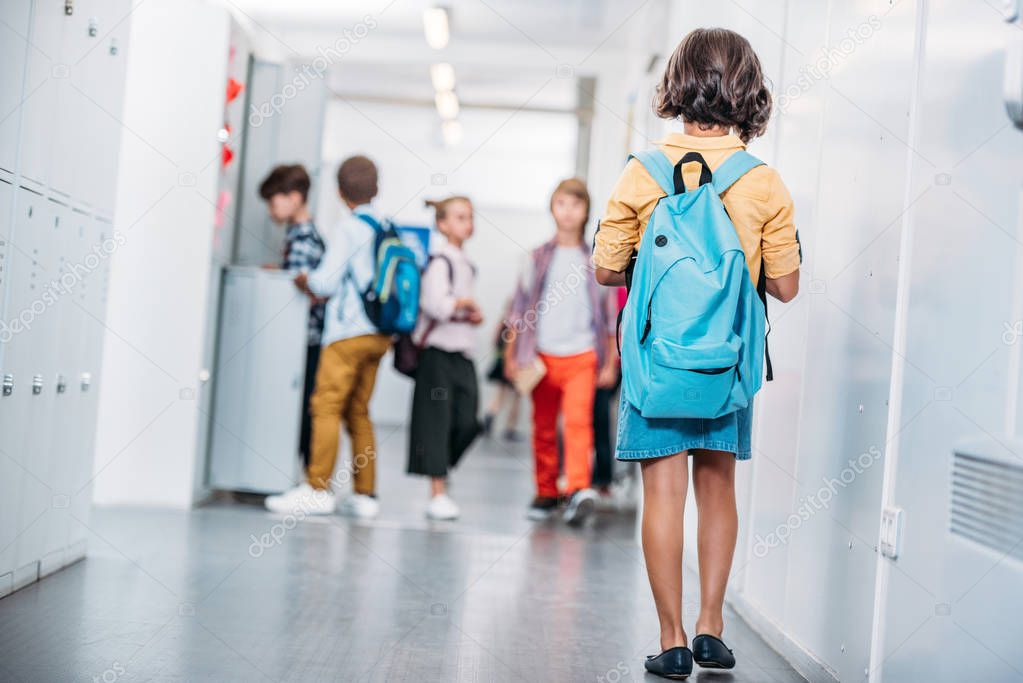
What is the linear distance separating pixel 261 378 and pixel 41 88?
2.22m

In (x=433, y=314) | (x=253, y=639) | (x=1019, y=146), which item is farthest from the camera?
(x=433, y=314)

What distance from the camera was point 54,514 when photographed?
2953mm

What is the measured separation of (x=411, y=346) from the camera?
4781mm

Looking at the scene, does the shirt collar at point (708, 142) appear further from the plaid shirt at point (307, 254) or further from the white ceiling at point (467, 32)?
the white ceiling at point (467, 32)

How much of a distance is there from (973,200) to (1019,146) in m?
0.16

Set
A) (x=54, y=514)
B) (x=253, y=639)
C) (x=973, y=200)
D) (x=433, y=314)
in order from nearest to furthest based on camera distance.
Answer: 1. (x=973, y=200)
2. (x=253, y=639)
3. (x=54, y=514)
4. (x=433, y=314)

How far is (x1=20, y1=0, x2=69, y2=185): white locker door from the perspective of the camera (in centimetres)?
257

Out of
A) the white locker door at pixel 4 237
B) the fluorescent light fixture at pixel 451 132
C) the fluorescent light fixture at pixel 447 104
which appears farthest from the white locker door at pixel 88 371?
the fluorescent light fixture at pixel 451 132

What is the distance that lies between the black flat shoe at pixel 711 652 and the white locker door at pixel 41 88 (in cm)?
186

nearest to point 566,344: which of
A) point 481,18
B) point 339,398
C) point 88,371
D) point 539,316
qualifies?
point 539,316

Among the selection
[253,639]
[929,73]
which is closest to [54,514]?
[253,639]

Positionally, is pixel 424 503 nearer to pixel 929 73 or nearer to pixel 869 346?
pixel 869 346

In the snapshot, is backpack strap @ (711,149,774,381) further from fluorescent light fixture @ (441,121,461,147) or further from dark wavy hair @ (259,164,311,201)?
fluorescent light fixture @ (441,121,461,147)

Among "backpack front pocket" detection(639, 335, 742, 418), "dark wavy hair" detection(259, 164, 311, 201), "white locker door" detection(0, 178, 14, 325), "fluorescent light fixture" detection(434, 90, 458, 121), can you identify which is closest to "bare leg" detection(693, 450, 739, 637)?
"backpack front pocket" detection(639, 335, 742, 418)
